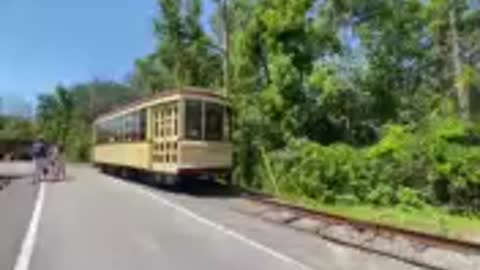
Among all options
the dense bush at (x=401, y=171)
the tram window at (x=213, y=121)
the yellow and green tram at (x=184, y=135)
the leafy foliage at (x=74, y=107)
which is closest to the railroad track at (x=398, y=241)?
the dense bush at (x=401, y=171)

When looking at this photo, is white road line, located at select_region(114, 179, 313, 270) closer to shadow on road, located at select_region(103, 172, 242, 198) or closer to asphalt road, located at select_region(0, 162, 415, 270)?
asphalt road, located at select_region(0, 162, 415, 270)

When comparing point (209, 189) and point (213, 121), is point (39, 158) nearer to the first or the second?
point (209, 189)

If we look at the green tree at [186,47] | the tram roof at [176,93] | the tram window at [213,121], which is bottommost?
the tram window at [213,121]

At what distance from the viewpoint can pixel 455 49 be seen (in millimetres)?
32031

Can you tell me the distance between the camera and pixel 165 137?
85.5 ft

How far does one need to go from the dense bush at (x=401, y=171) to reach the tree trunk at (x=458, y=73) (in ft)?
17.6

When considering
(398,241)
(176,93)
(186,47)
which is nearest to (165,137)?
(176,93)

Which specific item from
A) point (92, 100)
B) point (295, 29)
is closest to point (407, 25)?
point (295, 29)

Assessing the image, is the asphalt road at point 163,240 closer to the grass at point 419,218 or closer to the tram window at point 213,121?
the grass at point 419,218

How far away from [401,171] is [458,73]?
10011 mm

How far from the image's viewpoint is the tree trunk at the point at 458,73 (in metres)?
29.3

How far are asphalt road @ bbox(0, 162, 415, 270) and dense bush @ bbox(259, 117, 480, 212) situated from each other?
2.99m

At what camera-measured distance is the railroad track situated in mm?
11602

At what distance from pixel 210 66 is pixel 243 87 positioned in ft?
49.1
